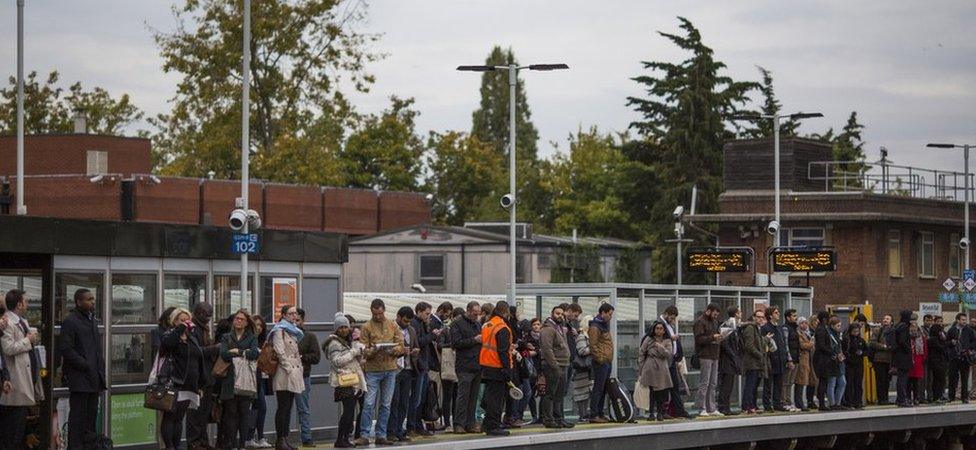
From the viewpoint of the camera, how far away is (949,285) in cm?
5669

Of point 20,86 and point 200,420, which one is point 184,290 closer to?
point 200,420

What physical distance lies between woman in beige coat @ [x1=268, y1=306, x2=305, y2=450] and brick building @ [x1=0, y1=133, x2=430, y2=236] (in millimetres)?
42356

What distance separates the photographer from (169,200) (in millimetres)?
69062

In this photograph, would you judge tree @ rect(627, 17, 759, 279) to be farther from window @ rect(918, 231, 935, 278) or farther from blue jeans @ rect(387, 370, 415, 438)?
blue jeans @ rect(387, 370, 415, 438)

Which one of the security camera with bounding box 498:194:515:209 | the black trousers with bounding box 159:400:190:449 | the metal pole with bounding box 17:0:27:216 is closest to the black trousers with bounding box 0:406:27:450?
the black trousers with bounding box 159:400:190:449

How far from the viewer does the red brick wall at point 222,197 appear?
7006cm

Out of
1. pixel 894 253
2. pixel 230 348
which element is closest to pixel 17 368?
pixel 230 348

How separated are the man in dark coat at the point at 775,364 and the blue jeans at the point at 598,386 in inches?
179

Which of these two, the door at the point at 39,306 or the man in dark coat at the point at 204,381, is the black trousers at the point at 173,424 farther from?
the door at the point at 39,306

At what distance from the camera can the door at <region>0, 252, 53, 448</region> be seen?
68.7ft

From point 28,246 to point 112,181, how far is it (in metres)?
47.7

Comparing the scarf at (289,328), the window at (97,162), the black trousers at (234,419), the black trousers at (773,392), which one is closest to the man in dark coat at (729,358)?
the black trousers at (773,392)

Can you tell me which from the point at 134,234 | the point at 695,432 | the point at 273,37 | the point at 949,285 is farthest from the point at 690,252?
the point at 273,37

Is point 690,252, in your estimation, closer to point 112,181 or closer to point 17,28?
point 17,28
